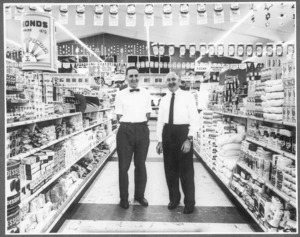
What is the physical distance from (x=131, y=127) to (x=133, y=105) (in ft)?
0.99

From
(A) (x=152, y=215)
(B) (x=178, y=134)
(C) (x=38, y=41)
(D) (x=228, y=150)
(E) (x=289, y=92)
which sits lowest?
(A) (x=152, y=215)

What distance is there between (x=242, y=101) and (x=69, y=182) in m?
3.06

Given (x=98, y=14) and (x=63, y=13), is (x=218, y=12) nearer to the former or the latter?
(x=98, y=14)

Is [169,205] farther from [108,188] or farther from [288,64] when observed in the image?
[288,64]

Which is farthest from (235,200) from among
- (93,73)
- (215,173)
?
(93,73)

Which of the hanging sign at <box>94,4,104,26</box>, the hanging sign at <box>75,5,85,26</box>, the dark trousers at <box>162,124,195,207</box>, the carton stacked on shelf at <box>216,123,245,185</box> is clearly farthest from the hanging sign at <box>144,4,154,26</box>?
the carton stacked on shelf at <box>216,123,245,185</box>

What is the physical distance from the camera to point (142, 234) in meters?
3.22

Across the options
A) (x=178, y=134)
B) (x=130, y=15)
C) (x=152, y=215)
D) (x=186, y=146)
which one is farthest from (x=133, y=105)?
(x=152, y=215)

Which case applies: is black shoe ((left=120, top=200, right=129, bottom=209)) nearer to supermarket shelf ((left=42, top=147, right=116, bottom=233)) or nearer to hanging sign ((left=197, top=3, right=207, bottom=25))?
supermarket shelf ((left=42, top=147, right=116, bottom=233))

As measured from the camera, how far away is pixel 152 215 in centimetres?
411

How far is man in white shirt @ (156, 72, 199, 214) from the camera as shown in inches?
159

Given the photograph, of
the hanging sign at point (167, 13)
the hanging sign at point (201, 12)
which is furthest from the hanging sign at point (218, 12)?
the hanging sign at point (167, 13)

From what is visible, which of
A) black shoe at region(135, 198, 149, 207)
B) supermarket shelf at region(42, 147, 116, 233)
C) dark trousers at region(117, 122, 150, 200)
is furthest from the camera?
black shoe at region(135, 198, 149, 207)

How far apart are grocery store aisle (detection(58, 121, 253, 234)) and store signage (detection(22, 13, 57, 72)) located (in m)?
1.91
